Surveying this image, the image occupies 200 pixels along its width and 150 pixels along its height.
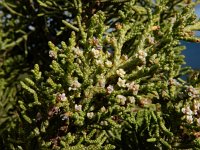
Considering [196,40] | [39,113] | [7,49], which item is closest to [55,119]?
[39,113]

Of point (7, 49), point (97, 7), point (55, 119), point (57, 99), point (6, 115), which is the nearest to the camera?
point (57, 99)

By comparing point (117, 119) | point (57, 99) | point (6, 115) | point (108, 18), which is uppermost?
point (108, 18)

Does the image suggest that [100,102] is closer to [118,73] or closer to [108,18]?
[118,73]

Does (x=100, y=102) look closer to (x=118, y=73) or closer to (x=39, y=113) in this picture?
(x=118, y=73)

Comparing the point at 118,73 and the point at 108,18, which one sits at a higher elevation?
the point at 108,18

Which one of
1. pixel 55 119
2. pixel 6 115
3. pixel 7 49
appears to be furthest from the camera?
pixel 7 49

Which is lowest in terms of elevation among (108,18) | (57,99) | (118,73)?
(57,99)

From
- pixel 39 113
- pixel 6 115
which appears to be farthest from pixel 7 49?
pixel 39 113

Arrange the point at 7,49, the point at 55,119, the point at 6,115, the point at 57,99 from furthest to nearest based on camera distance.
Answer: the point at 7,49
the point at 6,115
the point at 55,119
the point at 57,99

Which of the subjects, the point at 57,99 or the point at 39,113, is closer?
the point at 57,99
